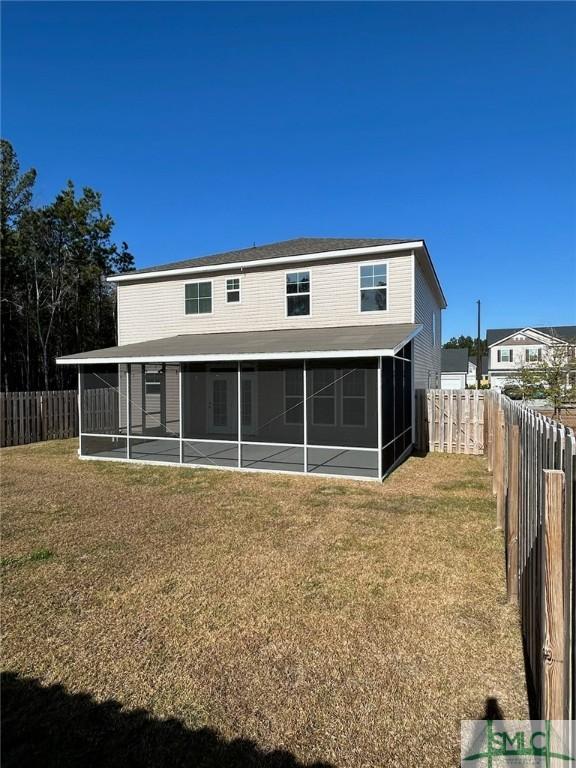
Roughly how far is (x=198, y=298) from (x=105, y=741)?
14798 millimetres

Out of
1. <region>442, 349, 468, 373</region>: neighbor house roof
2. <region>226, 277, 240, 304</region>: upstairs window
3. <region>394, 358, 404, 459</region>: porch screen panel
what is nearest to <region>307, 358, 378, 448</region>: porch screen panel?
<region>394, 358, 404, 459</region>: porch screen panel

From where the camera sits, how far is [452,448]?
1303 cm

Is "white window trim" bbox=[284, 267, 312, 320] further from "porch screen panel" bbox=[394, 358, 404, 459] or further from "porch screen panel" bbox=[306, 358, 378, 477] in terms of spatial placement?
"porch screen panel" bbox=[394, 358, 404, 459]

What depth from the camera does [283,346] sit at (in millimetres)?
10477

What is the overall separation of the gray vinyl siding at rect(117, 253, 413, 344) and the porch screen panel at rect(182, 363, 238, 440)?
5.48ft

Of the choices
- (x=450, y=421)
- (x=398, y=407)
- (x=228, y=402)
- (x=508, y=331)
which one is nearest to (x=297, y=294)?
(x=228, y=402)

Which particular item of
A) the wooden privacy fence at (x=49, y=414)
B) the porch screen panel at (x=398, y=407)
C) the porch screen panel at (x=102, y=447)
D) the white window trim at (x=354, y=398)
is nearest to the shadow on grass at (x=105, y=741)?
the porch screen panel at (x=398, y=407)

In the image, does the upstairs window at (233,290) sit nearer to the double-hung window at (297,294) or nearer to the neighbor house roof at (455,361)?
the double-hung window at (297,294)

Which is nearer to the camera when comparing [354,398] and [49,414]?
[354,398]

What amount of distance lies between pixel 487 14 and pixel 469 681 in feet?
35.0

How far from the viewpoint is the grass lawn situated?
2463mm

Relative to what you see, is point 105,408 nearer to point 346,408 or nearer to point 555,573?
point 346,408

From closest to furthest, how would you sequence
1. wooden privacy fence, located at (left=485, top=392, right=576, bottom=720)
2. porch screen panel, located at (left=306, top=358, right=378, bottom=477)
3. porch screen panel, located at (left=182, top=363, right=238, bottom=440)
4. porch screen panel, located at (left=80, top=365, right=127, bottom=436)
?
wooden privacy fence, located at (left=485, top=392, right=576, bottom=720) < porch screen panel, located at (left=306, top=358, right=378, bottom=477) < porch screen panel, located at (left=80, top=365, right=127, bottom=436) < porch screen panel, located at (left=182, top=363, right=238, bottom=440)

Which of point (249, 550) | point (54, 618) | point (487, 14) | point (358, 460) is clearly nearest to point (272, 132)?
point (487, 14)
